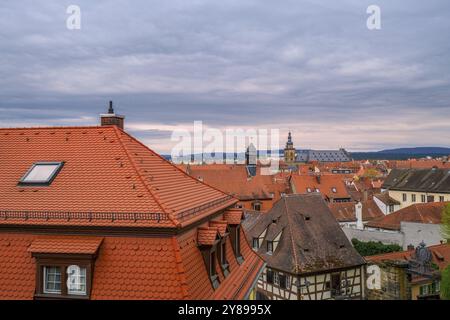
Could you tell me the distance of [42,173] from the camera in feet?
42.3

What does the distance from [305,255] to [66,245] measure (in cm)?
2236

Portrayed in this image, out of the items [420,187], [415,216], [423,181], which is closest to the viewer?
[415,216]

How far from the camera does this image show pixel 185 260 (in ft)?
35.5

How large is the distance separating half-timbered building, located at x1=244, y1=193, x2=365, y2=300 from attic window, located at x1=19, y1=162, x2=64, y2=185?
65.8 feet

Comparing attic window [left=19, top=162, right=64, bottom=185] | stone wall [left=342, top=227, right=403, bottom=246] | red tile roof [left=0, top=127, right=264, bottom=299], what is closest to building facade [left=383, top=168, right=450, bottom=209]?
stone wall [left=342, top=227, right=403, bottom=246]

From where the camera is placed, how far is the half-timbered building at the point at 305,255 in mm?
29375

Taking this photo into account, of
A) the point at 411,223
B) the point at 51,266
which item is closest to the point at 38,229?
the point at 51,266

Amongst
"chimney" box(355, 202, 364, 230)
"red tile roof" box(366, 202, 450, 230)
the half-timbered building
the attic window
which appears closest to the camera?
the attic window

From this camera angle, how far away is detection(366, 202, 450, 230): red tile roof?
4257 centimetres

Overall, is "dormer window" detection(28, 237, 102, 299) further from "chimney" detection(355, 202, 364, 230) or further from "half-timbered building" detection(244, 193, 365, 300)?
"chimney" detection(355, 202, 364, 230)

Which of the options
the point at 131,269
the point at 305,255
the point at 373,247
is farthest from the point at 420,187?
the point at 131,269

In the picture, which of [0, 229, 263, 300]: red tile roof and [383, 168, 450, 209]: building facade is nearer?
[0, 229, 263, 300]: red tile roof

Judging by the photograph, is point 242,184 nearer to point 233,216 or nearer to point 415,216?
point 415,216
